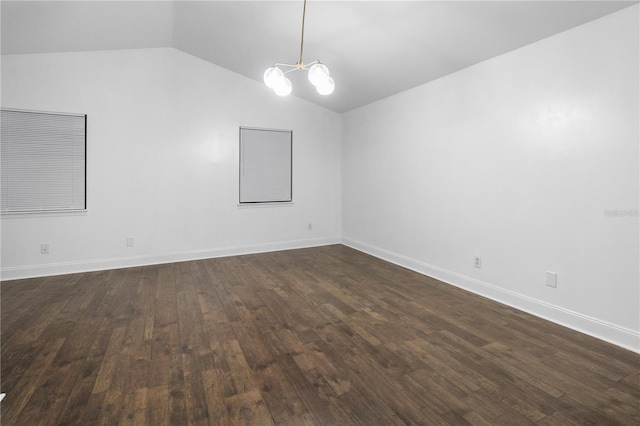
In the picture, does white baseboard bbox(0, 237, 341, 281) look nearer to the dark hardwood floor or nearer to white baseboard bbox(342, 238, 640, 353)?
the dark hardwood floor

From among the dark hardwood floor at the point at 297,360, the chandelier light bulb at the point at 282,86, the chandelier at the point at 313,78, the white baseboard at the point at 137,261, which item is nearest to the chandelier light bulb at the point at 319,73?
the chandelier at the point at 313,78

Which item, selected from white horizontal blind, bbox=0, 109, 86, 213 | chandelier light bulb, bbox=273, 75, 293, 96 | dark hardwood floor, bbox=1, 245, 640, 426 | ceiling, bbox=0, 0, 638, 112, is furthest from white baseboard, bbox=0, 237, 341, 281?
chandelier light bulb, bbox=273, 75, 293, 96

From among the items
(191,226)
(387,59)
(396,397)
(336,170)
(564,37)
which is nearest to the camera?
(396,397)

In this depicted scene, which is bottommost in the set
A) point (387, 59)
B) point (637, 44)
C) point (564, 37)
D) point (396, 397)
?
point (396, 397)

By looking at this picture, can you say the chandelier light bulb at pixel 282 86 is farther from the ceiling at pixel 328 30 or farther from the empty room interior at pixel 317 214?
the ceiling at pixel 328 30

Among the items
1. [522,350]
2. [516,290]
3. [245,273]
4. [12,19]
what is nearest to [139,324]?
[245,273]

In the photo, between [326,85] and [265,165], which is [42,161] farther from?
[326,85]

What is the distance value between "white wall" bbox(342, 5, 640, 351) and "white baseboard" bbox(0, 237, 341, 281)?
207cm

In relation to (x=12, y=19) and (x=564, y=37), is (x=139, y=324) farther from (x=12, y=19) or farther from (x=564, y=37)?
(x=564, y=37)

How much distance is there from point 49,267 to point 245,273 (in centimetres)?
242

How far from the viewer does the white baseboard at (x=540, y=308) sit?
2371 mm

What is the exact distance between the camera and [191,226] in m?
4.87

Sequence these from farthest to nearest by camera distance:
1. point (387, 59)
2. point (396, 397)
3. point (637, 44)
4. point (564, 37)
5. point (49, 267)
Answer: point (49, 267) < point (387, 59) < point (564, 37) < point (637, 44) < point (396, 397)

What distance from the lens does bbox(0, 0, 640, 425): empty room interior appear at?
1921mm
